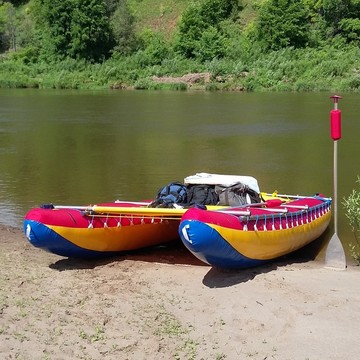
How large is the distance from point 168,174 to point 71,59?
4547cm

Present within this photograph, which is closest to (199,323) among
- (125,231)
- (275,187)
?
(125,231)

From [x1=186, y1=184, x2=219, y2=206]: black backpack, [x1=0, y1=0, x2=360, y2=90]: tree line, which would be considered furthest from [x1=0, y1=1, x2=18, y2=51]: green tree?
[x1=186, y1=184, x2=219, y2=206]: black backpack

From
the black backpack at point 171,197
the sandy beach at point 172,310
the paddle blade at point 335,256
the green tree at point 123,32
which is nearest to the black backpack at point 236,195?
the black backpack at point 171,197

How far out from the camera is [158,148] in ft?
65.4

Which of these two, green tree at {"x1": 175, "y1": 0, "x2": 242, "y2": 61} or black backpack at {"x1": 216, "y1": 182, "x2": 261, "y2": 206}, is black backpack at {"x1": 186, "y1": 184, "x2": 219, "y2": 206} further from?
green tree at {"x1": 175, "y1": 0, "x2": 242, "y2": 61}

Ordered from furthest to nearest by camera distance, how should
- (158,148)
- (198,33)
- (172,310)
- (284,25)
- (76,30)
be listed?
(76,30) < (198,33) < (284,25) < (158,148) < (172,310)

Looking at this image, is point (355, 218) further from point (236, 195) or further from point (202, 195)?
point (202, 195)

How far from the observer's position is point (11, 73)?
5672cm

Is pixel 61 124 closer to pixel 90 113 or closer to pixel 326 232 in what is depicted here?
pixel 90 113

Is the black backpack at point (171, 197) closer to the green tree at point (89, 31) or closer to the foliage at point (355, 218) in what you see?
the foliage at point (355, 218)

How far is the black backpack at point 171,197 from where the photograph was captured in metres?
8.70

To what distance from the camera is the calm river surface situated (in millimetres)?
13938

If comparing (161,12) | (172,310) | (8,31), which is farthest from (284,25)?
(172,310)

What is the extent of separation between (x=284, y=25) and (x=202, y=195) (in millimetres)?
46835
